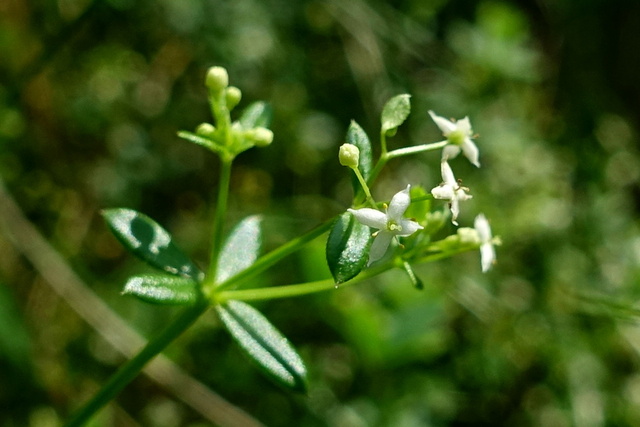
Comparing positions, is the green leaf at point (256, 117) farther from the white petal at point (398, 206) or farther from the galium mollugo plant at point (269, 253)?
the white petal at point (398, 206)

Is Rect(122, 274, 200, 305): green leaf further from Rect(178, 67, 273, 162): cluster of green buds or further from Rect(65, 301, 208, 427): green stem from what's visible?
Rect(178, 67, 273, 162): cluster of green buds

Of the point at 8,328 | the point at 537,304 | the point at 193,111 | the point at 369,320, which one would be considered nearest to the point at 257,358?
the point at 369,320

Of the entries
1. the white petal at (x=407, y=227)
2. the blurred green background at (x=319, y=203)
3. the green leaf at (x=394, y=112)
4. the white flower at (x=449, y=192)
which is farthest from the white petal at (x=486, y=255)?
the blurred green background at (x=319, y=203)

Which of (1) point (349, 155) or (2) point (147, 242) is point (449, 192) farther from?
(2) point (147, 242)

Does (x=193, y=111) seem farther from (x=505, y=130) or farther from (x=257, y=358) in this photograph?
(x=257, y=358)

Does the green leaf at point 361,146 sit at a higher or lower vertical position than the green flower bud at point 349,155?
lower

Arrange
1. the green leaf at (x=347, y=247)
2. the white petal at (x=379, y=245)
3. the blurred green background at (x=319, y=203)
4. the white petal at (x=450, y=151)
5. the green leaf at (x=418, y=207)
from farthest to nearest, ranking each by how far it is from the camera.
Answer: the blurred green background at (x=319, y=203), the white petal at (x=450, y=151), the green leaf at (x=418, y=207), the white petal at (x=379, y=245), the green leaf at (x=347, y=247)
